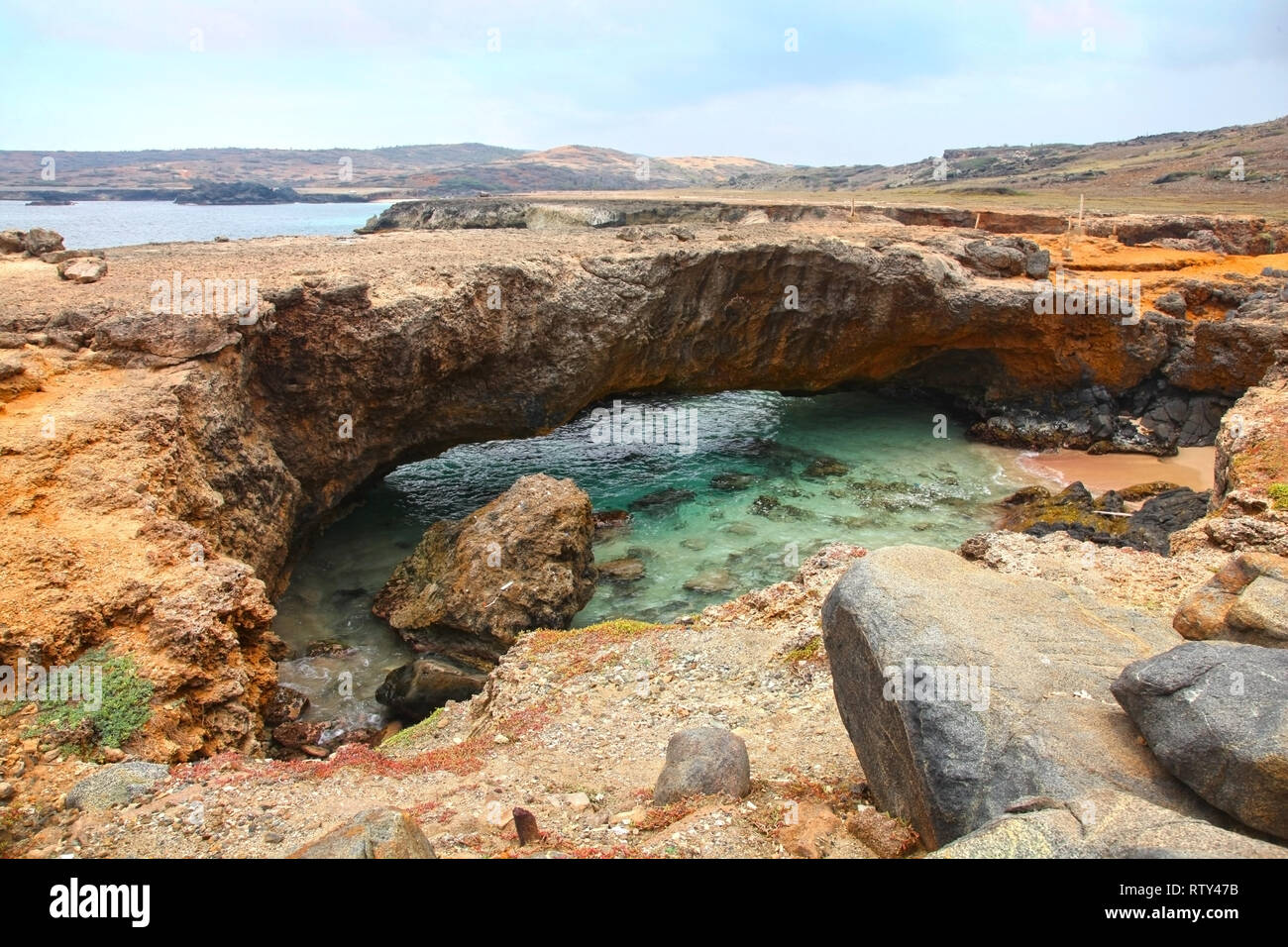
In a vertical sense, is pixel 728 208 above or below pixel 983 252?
above

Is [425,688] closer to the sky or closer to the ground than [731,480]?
closer to the ground

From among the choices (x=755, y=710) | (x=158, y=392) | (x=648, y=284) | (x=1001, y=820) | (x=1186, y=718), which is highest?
(x=648, y=284)

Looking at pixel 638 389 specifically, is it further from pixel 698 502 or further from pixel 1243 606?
pixel 1243 606

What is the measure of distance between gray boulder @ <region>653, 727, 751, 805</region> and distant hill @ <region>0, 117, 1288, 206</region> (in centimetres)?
2954

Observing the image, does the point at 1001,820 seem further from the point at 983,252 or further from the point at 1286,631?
the point at 983,252

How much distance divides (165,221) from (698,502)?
76059 millimetres

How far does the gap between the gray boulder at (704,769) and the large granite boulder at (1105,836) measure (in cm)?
334

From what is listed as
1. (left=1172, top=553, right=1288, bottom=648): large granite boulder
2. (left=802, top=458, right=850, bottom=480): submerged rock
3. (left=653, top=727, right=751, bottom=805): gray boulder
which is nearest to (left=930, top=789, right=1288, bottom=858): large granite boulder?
(left=653, top=727, right=751, bottom=805): gray boulder

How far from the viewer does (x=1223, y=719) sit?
5.76 metres

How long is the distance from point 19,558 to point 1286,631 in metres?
14.3

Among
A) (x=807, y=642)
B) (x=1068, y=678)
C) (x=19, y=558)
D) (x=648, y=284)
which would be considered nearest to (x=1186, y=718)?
(x=1068, y=678)

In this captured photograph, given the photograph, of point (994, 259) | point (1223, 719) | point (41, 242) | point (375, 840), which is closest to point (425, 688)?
point (375, 840)

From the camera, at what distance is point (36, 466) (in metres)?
11.2

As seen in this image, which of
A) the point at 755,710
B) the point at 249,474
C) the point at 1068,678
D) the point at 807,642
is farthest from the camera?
the point at 249,474
